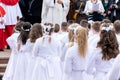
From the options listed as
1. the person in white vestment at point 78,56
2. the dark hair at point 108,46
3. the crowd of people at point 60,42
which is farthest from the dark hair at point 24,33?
the dark hair at point 108,46

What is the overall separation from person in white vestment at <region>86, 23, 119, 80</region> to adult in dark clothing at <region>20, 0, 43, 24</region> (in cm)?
839

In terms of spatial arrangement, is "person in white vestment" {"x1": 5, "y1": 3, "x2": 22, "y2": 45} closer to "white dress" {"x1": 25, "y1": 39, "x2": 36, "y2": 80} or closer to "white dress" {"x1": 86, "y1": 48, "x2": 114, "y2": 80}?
"white dress" {"x1": 25, "y1": 39, "x2": 36, "y2": 80}

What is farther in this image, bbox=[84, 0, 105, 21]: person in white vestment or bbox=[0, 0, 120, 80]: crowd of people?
bbox=[84, 0, 105, 21]: person in white vestment

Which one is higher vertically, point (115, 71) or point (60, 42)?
point (115, 71)

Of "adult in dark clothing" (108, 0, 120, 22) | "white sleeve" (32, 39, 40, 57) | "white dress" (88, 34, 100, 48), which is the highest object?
"white dress" (88, 34, 100, 48)

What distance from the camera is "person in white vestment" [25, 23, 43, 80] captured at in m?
9.50

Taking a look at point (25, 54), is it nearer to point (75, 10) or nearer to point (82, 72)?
point (82, 72)

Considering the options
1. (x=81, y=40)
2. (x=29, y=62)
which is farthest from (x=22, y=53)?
(x=81, y=40)

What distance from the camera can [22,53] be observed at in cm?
1042

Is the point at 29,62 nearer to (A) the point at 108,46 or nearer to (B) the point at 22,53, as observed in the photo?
(B) the point at 22,53

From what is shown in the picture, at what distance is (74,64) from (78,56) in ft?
0.53

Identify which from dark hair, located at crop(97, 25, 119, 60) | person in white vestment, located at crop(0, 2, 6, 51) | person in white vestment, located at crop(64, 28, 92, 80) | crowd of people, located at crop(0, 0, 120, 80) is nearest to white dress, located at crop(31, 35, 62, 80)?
crowd of people, located at crop(0, 0, 120, 80)

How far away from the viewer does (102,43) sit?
709 cm

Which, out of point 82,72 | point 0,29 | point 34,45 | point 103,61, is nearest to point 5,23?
point 0,29
